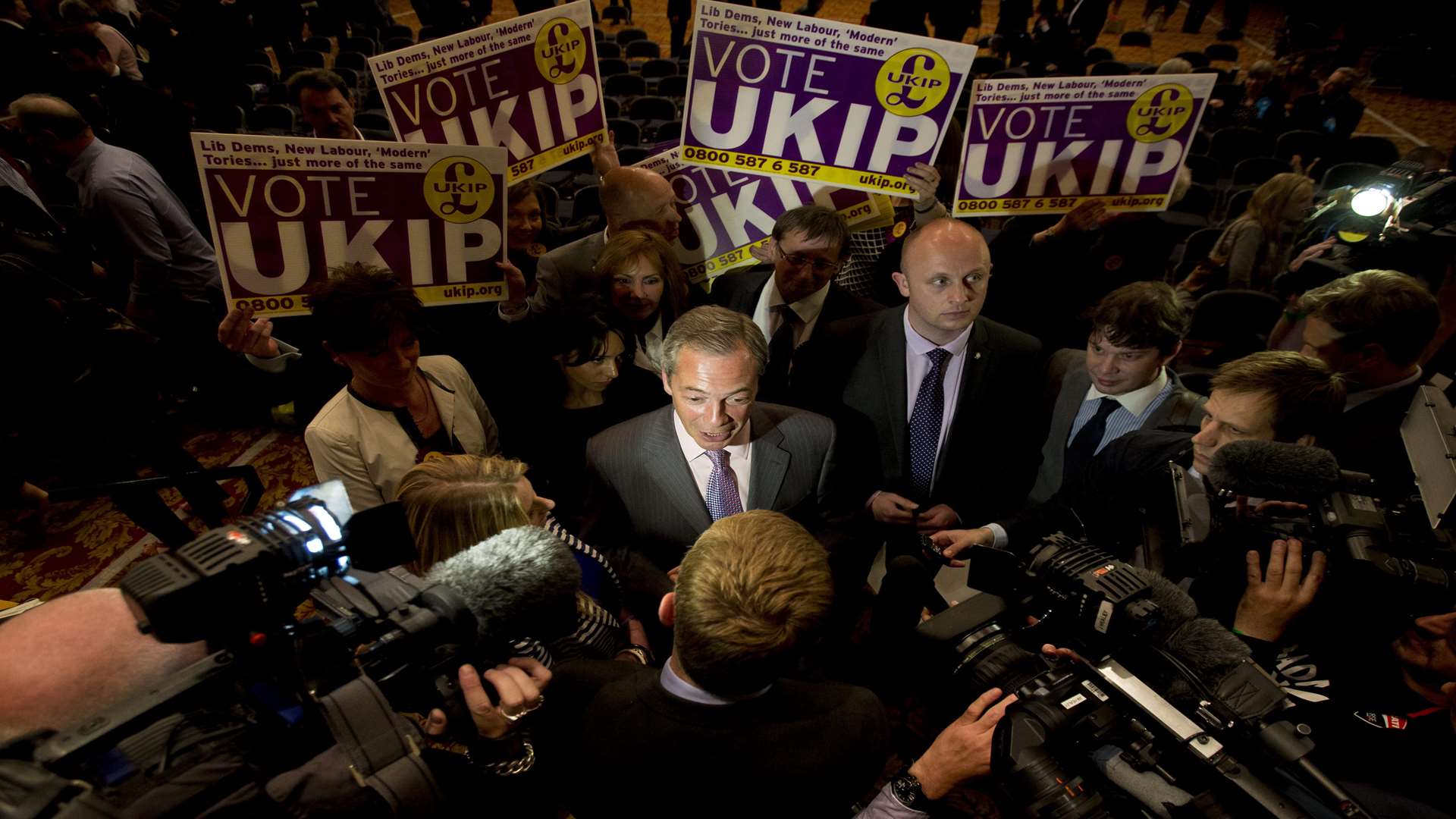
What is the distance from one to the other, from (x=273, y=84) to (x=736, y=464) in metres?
10.9

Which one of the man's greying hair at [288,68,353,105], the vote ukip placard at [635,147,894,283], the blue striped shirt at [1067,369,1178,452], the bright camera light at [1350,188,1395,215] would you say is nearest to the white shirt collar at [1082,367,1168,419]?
the blue striped shirt at [1067,369,1178,452]

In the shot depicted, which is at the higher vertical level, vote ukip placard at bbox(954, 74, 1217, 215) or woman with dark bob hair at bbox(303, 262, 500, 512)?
vote ukip placard at bbox(954, 74, 1217, 215)

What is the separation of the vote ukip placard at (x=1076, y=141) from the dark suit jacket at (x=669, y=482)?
165cm

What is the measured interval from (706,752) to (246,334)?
7.93 feet

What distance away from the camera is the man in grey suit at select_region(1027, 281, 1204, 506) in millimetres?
2518

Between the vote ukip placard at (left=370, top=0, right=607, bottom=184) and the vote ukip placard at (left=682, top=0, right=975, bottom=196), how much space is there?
575mm

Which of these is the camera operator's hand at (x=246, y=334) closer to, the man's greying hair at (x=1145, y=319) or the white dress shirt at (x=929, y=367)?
the white dress shirt at (x=929, y=367)

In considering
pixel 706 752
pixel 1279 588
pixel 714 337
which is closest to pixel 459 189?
pixel 714 337

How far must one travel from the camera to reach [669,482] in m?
2.40

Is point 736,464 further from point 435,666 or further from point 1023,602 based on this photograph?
point 435,666

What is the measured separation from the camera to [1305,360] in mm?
2107

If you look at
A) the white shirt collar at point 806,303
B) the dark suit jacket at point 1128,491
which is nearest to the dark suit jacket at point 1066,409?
the dark suit jacket at point 1128,491

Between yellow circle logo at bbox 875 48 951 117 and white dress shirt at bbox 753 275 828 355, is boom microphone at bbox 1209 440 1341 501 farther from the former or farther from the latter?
yellow circle logo at bbox 875 48 951 117

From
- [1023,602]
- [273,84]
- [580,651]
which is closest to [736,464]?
A: [580,651]
